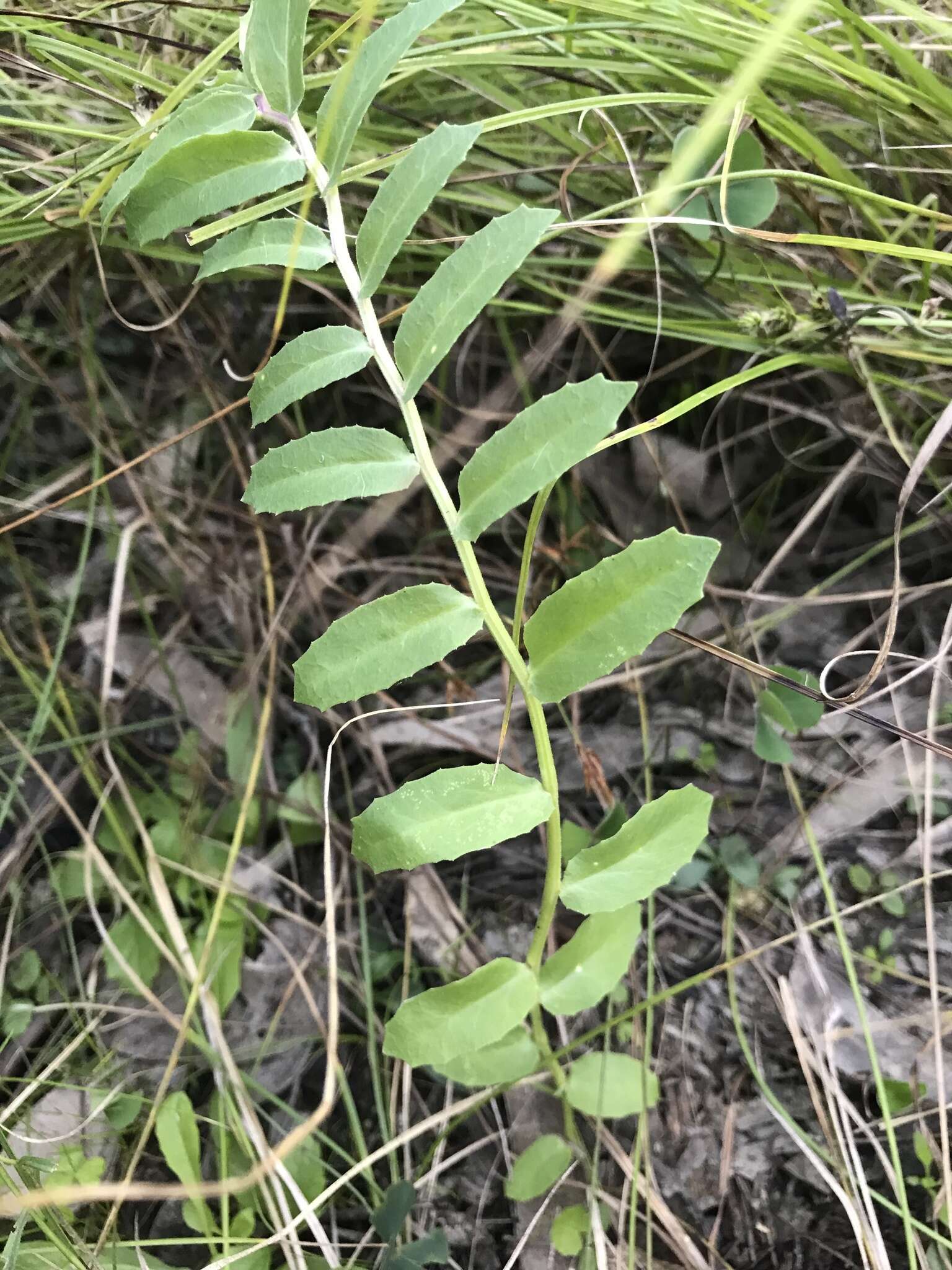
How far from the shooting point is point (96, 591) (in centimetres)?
114

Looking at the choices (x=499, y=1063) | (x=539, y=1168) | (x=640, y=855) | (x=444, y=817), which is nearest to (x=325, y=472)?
(x=444, y=817)

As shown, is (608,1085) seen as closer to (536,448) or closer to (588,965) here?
Answer: (588,965)

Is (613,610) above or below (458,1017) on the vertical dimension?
above

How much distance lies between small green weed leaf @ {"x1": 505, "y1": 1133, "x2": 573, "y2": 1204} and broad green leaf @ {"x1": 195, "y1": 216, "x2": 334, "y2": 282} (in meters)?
0.78

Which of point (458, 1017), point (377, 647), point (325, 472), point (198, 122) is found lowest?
point (458, 1017)

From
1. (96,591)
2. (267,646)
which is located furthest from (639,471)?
(96,591)

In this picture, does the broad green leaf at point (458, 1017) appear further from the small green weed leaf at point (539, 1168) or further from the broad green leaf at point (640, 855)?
the small green weed leaf at point (539, 1168)

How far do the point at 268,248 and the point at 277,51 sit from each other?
4.9 inches

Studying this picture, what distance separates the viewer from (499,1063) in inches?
28.3

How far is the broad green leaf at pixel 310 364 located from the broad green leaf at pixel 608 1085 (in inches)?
24.5

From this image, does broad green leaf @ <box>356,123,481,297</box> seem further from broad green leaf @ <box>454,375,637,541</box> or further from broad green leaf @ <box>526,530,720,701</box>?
broad green leaf @ <box>526,530,720,701</box>

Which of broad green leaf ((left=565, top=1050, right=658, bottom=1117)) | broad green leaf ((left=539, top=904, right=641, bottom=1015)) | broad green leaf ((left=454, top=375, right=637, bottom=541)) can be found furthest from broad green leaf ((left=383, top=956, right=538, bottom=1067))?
broad green leaf ((left=454, top=375, right=637, bottom=541))

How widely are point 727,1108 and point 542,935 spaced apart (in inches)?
15.1

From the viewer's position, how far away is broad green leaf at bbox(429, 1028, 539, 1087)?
0.71m
